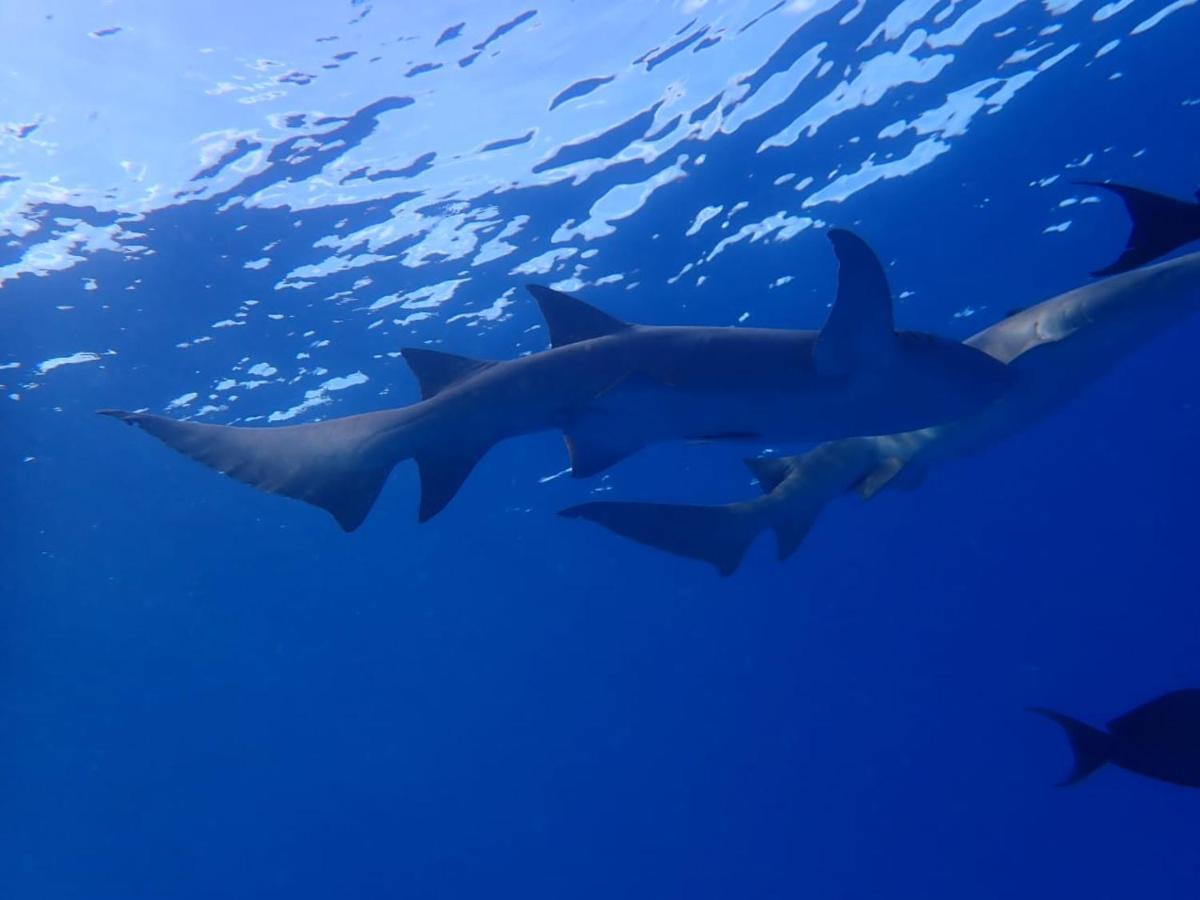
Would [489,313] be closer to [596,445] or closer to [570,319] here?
[570,319]

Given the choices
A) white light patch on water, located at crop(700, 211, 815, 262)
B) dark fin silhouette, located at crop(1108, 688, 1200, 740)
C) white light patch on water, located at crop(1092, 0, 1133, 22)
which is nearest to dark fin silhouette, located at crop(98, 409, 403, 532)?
dark fin silhouette, located at crop(1108, 688, 1200, 740)

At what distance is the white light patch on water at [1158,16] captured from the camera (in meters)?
→ 14.0

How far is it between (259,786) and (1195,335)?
2461 inches

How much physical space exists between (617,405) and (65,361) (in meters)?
18.4

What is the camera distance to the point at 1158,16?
14156 millimetres

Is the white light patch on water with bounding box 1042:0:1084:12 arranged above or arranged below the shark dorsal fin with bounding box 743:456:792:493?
above

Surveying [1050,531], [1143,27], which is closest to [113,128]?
[1143,27]

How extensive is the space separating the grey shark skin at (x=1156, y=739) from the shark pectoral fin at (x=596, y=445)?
8.88ft

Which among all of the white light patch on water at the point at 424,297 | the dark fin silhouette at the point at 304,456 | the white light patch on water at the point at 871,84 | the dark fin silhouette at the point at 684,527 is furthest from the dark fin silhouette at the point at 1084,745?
the white light patch on water at the point at 424,297

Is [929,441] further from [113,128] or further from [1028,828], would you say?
[1028,828]

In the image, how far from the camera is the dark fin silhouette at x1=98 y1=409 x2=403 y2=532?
13.5 ft

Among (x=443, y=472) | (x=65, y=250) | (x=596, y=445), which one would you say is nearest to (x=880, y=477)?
(x=596, y=445)

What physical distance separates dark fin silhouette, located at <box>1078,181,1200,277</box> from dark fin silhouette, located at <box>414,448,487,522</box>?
312 cm

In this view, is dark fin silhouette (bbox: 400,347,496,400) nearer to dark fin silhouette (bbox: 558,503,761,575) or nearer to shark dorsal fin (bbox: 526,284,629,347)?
shark dorsal fin (bbox: 526,284,629,347)
